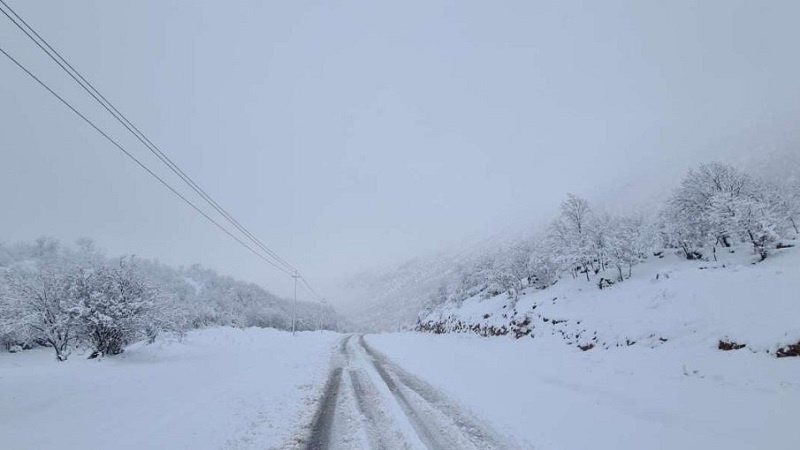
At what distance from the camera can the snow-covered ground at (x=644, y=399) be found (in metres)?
7.11

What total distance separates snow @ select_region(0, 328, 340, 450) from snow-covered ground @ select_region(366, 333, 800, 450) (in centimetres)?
500

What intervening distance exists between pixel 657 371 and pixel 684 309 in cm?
453

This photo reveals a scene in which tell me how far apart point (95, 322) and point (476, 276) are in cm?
4712

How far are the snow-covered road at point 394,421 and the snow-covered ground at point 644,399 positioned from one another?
0.62 meters

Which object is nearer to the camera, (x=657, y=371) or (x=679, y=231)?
(x=657, y=371)

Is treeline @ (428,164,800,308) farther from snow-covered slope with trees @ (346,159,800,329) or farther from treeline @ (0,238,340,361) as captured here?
treeline @ (0,238,340,361)

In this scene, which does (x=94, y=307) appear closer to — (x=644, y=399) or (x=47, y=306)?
(x=47, y=306)

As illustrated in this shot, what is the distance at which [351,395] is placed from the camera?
38.7ft

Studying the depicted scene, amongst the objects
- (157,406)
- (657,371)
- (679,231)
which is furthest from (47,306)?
(679,231)

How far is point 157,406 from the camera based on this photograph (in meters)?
10.5

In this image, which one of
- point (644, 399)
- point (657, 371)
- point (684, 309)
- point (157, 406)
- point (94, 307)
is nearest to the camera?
point (644, 399)

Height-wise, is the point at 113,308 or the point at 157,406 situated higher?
the point at 113,308

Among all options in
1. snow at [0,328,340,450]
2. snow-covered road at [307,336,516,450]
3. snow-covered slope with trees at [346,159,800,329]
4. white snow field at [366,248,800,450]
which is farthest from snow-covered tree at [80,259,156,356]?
snow-covered slope with trees at [346,159,800,329]

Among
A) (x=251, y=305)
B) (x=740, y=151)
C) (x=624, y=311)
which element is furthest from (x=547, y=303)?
(x=740, y=151)
